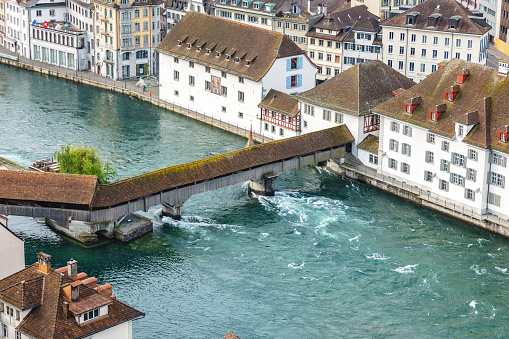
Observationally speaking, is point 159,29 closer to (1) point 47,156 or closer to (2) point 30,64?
(2) point 30,64

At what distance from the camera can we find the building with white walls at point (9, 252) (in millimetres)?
75812

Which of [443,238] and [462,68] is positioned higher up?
[462,68]

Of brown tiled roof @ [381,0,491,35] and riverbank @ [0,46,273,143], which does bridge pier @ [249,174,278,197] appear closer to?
riverbank @ [0,46,273,143]

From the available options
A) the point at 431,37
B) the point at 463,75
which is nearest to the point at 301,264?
the point at 463,75

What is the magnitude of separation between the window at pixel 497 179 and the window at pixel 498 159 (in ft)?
4.04

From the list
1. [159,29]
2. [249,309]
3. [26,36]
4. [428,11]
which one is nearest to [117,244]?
[249,309]

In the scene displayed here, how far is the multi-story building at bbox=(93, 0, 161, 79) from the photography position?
160m

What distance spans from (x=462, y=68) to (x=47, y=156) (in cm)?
5067

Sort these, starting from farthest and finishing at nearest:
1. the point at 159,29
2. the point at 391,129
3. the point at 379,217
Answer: the point at 159,29 < the point at 391,129 < the point at 379,217

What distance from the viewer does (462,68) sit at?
360 feet

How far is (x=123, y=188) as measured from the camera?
9769 centimetres

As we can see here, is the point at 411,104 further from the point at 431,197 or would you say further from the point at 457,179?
the point at 431,197

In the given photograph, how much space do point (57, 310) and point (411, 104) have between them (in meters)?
57.1

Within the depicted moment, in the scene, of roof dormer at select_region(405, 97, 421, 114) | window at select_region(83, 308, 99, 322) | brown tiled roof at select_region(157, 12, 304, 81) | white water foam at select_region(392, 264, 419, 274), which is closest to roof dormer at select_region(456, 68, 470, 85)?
roof dormer at select_region(405, 97, 421, 114)
